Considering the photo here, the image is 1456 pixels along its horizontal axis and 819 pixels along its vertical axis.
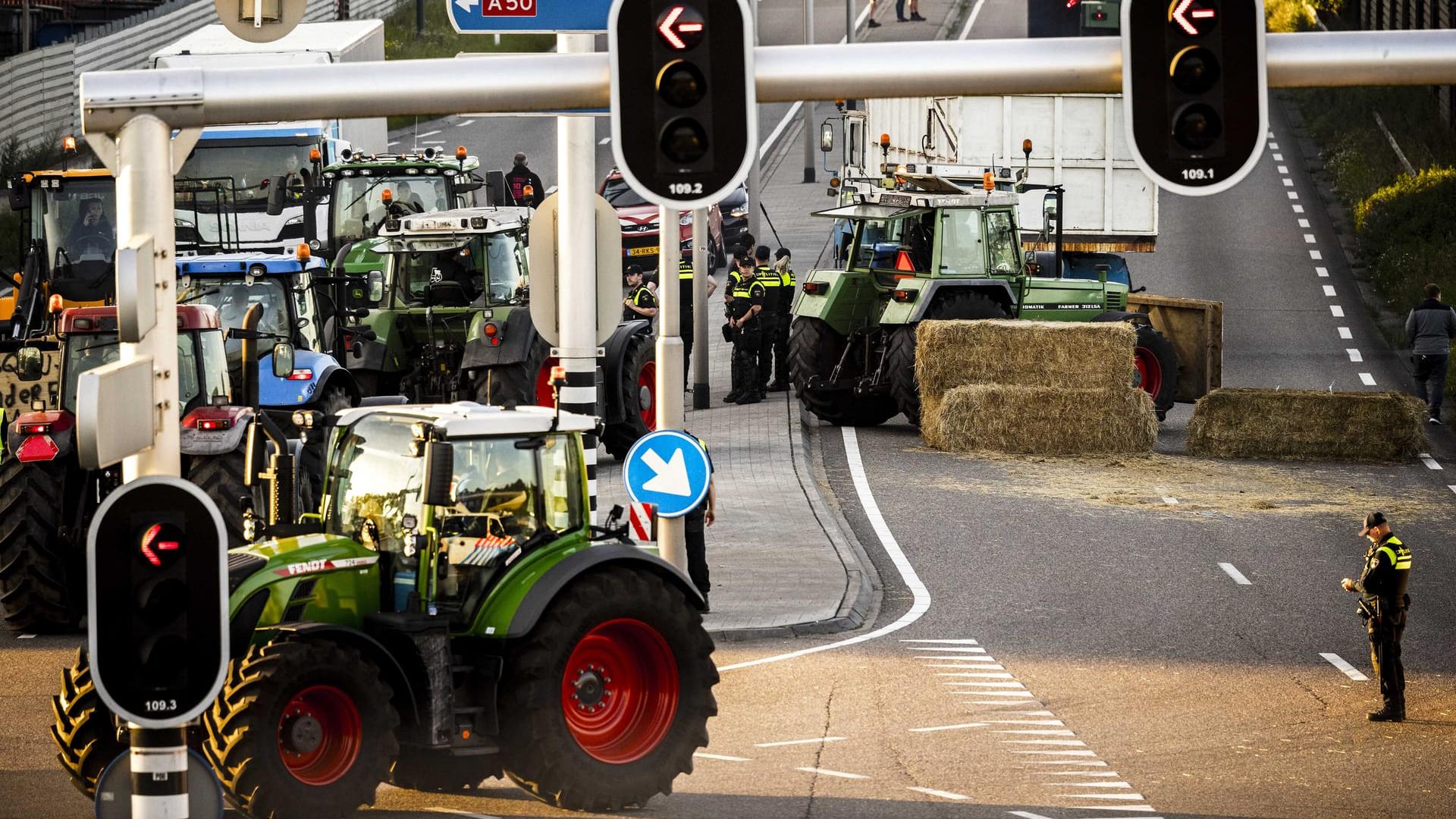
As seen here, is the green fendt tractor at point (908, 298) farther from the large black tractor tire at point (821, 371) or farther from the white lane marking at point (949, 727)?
the white lane marking at point (949, 727)

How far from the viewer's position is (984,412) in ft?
78.0

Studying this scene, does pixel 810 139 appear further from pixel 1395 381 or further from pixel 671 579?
pixel 671 579

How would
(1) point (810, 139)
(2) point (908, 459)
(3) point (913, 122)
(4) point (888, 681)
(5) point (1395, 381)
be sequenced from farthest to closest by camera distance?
(1) point (810, 139), (3) point (913, 122), (5) point (1395, 381), (2) point (908, 459), (4) point (888, 681)

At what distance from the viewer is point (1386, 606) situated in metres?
14.0

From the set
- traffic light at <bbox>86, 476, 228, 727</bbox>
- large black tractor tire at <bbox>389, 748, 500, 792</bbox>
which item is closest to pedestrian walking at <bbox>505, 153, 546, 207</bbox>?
large black tractor tire at <bbox>389, 748, 500, 792</bbox>

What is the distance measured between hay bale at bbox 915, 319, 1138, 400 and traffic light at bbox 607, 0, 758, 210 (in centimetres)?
1571

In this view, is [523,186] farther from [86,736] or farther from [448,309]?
[86,736]

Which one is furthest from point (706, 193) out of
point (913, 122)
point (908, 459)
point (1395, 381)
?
point (913, 122)

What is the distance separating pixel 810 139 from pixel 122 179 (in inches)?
1507

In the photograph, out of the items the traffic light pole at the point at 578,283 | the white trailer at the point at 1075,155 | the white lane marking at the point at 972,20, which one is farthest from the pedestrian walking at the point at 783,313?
the white lane marking at the point at 972,20

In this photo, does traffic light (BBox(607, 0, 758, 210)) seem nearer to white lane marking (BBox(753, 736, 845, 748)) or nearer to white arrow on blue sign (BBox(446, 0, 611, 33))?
white arrow on blue sign (BBox(446, 0, 611, 33))

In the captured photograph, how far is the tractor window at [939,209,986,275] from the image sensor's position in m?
24.9

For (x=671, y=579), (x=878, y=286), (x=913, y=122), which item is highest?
(x=913, y=122)

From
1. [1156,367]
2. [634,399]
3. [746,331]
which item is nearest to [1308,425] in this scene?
[1156,367]
